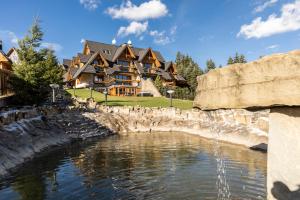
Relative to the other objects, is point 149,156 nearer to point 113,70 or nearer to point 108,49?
point 113,70

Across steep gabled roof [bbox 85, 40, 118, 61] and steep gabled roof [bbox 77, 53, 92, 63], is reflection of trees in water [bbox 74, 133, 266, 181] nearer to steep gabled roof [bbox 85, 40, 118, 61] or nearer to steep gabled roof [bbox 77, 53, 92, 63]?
steep gabled roof [bbox 77, 53, 92, 63]

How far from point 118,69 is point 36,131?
5129 cm

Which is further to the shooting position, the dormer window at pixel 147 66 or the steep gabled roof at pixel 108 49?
the dormer window at pixel 147 66

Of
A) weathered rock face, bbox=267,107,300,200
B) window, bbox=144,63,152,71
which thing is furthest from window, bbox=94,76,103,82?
weathered rock face, bbox=267,107,300,200

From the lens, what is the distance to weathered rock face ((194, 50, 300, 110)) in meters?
3.96

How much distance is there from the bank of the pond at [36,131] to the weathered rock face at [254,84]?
64.7 ft

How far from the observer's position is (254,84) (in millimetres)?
4395

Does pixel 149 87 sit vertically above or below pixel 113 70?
below

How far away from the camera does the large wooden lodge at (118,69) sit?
82.7 m

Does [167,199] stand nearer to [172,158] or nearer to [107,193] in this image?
[107,193]

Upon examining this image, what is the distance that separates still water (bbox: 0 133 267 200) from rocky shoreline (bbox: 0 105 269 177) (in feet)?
7.17

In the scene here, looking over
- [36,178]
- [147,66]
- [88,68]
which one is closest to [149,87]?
[147,66]

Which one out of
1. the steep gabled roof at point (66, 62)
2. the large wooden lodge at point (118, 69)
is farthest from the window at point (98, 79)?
the steep gabled roof at point (66, 62)

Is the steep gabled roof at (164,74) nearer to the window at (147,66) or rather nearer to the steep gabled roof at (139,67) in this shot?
the window at (147,66)
